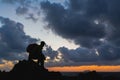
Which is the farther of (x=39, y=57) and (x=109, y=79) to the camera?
(x=109, y=79)

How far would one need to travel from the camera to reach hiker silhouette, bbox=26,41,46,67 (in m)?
30.1

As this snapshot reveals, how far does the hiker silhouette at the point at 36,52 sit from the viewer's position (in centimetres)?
3011

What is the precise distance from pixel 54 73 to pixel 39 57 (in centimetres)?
225

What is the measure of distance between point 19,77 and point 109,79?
10.0 metres

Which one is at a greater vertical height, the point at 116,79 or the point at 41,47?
the point at 41,47

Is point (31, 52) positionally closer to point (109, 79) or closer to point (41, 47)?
point (41, 47)

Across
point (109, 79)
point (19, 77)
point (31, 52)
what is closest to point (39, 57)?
point (31, 52)

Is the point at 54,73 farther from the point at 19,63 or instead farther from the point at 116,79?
the point at 116,79

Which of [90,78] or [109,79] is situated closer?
[90,78]

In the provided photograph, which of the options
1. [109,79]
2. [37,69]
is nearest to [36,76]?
[37,69]

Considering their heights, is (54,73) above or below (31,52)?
below

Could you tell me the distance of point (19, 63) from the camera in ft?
99.0

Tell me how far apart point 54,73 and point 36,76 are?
201cm

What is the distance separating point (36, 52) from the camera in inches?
1196
